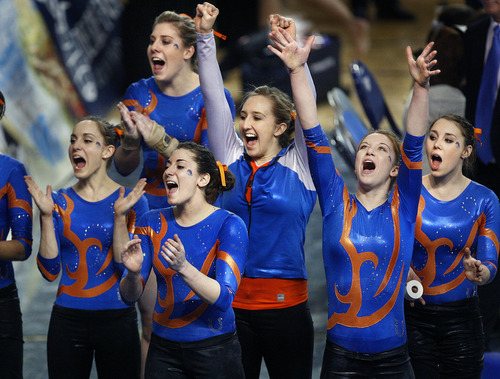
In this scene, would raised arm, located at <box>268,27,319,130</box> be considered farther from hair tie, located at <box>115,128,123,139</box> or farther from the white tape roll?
hair tie, located at <box>115,128,123,139</box>

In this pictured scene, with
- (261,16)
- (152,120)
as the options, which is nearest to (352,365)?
(152,120)

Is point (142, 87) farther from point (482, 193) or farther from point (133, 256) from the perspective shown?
point (482, 193)

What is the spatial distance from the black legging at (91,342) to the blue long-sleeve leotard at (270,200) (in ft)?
1.90

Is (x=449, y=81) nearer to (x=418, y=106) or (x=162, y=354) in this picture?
(x=418, y=106)

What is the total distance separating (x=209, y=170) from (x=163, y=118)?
2.79 ft

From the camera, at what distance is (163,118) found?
13.0ft

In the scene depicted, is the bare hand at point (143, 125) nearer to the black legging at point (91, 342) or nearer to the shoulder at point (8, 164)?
the shoulder at point (8, 164)

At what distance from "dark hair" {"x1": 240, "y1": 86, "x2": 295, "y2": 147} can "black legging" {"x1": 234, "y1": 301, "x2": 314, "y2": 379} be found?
704mm

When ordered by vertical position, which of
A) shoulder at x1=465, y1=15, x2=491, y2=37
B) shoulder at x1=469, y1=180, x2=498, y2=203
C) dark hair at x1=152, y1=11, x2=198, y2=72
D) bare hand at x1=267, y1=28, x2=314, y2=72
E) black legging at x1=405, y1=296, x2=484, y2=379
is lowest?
black legging at x1=405, y1=296, x2=484, y2=379

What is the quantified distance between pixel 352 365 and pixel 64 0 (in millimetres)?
5462

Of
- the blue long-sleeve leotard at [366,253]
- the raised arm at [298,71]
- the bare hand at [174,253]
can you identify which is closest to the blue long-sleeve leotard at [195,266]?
the bare hand at [174,253]

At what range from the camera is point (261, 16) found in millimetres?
9977

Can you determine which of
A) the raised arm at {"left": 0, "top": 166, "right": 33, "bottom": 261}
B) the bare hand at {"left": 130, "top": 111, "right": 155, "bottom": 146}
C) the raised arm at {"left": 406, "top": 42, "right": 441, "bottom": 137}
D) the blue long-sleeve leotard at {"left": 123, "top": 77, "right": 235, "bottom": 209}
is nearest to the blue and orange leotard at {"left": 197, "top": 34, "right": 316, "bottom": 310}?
the bare hand at {"left": 130, "top": 111, "right": 155, "bottom": 146}

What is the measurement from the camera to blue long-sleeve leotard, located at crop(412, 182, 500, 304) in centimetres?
346
